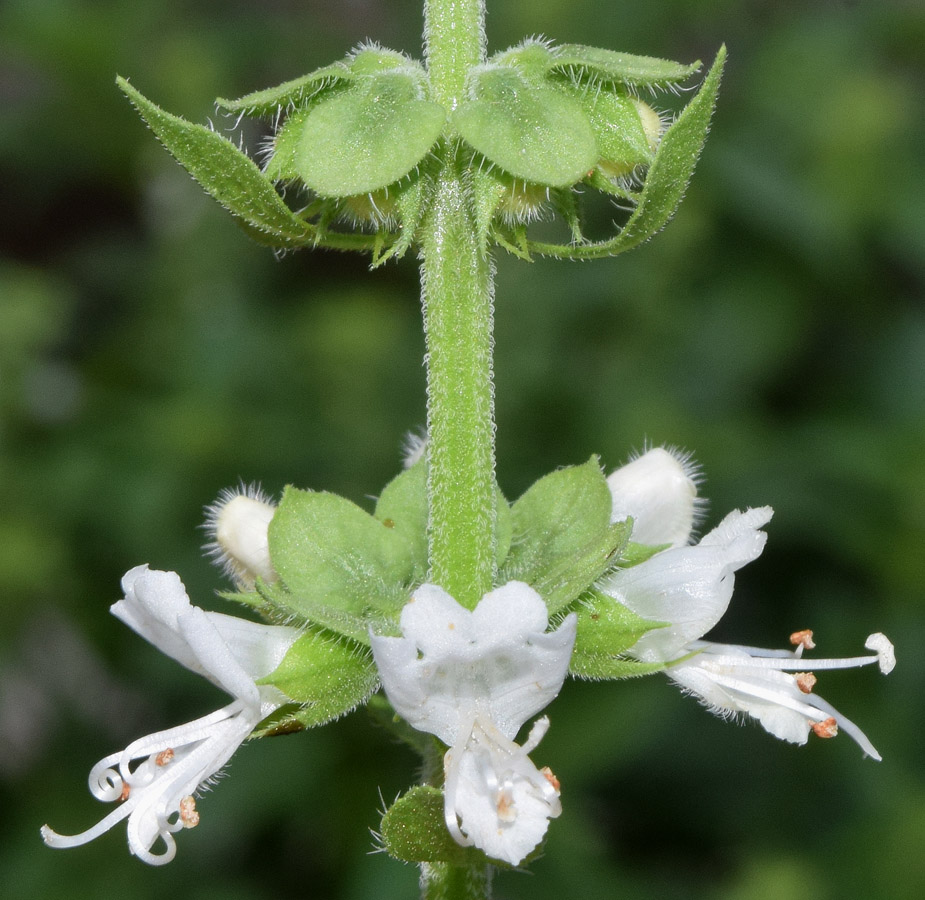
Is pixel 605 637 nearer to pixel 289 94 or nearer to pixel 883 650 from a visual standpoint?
pixel 883 650

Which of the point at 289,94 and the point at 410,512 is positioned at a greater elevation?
the point at 289,94

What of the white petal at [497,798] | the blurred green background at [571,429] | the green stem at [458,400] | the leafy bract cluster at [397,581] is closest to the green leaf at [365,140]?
the green stem at [458,400]

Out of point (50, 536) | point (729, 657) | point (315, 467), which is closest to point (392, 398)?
point (315, 467)

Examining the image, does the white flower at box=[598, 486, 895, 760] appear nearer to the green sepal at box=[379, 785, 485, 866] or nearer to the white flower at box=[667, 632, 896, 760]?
the white flower at box=[667, 632, 896, 760]

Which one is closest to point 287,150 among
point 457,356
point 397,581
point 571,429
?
point 457,356

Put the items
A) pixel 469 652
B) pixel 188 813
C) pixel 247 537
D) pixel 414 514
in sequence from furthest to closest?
pixel 247 537 → pixel 414 514 → pixel 188 813 → pixel 469 652

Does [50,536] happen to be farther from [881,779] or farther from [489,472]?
[489,472]

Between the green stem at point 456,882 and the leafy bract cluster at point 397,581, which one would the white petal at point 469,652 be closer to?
the leafy bract cluster at point 397,581
